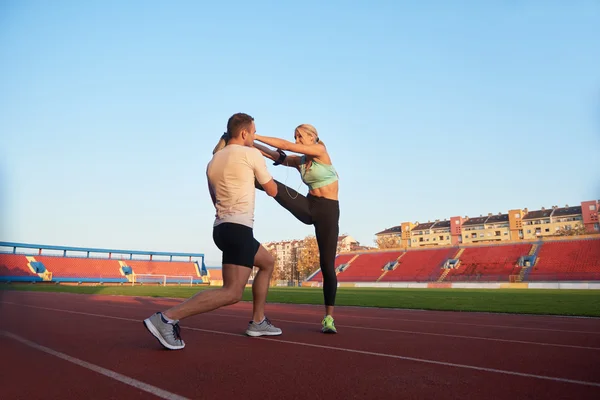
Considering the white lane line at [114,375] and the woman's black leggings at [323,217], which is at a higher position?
the woman's black leggings at [323,217]

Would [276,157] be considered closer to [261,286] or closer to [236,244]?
[261,286]

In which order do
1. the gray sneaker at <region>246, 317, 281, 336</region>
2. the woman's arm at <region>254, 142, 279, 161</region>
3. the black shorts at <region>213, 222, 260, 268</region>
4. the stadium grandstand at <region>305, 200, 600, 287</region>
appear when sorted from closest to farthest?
the black shorts at <region>213, 222, 260, 268</region>, the gray sneaker at <region>246, 317, 281, 336</region>, the woman's arm at <region>254, 142, 279, 161</region>, the stadium grandstand at <region>305, 200, 600, 287</region>

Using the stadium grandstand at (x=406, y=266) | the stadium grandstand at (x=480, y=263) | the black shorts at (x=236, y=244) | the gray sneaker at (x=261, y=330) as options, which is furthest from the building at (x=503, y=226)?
the black shorts at (x=236, y=244)

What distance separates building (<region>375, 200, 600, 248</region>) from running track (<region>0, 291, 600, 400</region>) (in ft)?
292

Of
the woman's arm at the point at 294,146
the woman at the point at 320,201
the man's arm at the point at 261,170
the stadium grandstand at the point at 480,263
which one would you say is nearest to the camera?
the man's arm at the point at 261,170

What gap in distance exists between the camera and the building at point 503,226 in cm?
9650

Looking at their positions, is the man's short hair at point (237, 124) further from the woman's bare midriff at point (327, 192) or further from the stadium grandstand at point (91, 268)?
the stadium grandstand at point (91, 268)

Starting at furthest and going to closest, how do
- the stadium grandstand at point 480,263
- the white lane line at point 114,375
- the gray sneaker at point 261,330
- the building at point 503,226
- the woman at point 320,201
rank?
the building at point 503,226 → the stadium grandstand at point 480,263 → the woman at point 320,201 → the gray sneaker at point 261,330 → the white lane line at point 114,375

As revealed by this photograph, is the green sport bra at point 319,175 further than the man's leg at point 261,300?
Yes

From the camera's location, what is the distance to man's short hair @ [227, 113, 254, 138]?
416 cm

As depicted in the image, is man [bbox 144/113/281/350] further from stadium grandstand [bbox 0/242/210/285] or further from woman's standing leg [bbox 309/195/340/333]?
stadium grandstand [bbox 0/242/210/285]

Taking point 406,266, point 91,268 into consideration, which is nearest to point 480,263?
point 406,266

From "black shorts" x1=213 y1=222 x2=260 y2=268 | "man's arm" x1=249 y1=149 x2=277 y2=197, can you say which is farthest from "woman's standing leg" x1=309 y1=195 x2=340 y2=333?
"black shorts" x1=213 y1=222 x2=260 y2=268

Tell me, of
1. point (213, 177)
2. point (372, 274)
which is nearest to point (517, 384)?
point (213, 177)
